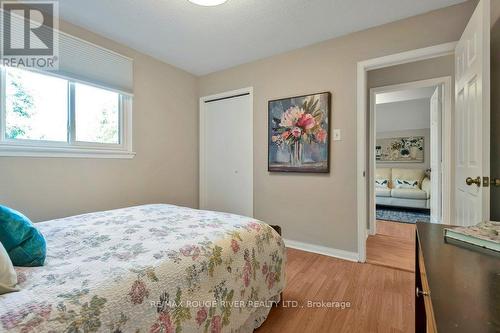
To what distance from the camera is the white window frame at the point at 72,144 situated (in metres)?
1.89

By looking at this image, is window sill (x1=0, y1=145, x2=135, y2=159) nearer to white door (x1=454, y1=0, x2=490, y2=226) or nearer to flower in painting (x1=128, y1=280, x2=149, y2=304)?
flower in painting (x1=128, y1=280, x2=149, y2=304)

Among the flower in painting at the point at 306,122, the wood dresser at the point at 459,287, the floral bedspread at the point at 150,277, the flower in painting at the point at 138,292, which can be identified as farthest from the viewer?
the flower in painting at the point at 306,122

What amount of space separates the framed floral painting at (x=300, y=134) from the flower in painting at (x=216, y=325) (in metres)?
1.89

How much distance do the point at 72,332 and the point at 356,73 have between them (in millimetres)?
2764

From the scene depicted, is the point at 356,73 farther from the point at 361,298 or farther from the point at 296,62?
the point at 361,298

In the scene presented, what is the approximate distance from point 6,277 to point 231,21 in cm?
234

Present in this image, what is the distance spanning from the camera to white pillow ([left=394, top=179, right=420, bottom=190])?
483 cm

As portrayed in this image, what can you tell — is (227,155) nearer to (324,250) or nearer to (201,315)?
(324,250)

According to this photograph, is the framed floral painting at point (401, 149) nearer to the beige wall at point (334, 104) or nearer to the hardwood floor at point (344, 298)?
the beige wall at point (334, 104)

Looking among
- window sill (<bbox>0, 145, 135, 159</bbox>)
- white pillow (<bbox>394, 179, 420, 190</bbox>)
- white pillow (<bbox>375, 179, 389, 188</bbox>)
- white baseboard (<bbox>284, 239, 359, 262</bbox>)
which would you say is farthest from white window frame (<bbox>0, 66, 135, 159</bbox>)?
white pillow (<bbox>394, 179, 420, 190</bbox>)

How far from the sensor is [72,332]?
640 millimetres

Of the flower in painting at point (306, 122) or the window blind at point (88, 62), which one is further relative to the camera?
the flower in painting at point (306, 122)

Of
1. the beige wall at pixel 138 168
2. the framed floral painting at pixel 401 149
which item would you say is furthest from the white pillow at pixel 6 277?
the framed floral painting at pixel 401 149

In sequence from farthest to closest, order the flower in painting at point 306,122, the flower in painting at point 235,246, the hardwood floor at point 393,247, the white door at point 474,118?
the flower in painting at point 306,122, the hardwood floor at point 393,247, the white door at point 474,118, the flower in painting at point 235,246
